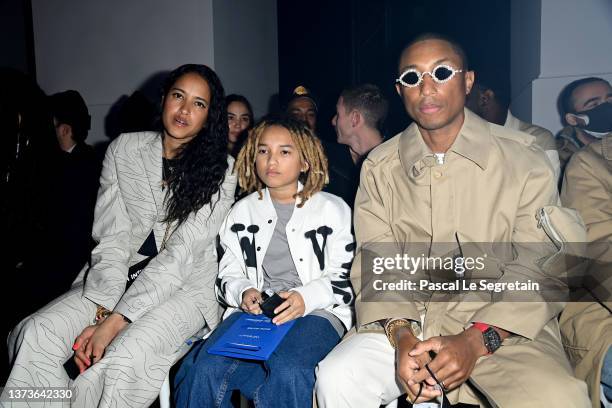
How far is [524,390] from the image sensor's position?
5.53 ft

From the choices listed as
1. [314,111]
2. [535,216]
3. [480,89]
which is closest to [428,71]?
[535,216]

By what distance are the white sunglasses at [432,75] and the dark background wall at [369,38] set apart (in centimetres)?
301

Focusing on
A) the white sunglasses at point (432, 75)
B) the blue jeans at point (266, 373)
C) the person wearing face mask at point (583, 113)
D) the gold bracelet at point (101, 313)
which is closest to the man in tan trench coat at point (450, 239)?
the white sunglasses at point (432, 75)

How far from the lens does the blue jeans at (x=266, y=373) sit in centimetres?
201

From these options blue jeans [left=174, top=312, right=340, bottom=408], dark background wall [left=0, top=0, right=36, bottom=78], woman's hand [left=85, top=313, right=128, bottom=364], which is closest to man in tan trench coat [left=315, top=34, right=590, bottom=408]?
blue jeans [left=174, top=312, right=340, bottom=408]

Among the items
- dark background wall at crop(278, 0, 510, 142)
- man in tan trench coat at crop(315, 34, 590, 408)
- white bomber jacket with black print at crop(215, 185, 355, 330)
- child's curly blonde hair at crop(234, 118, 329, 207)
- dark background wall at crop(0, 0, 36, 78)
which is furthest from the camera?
dark background wall at crop(0, 0, 36, 78)

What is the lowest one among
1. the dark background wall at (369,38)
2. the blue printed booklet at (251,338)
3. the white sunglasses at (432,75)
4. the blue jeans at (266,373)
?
the blue jeans at (266,373)

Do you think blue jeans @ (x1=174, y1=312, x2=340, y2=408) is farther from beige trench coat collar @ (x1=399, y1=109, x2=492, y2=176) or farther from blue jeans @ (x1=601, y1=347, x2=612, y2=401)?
blue jeans @ (x1=601, y1=347, x2=612, y2=401)

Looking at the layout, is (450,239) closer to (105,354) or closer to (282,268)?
(282,268)

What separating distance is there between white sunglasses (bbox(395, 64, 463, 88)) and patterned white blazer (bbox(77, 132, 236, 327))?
1139mm

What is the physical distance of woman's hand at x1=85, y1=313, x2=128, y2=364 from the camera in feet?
7.27

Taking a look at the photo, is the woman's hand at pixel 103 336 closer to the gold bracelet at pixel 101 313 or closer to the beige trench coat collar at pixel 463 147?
the gold bracelet at pixel 101 313

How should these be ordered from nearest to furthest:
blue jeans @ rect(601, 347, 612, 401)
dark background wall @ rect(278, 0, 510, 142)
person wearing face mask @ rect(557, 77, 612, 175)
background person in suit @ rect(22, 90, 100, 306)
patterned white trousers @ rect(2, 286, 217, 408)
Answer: blue jeans @ rect(601, 347, 612, 401) < patterned white trousers @ rect(2, 286, 217, 408) < background person in suit @ rect(22, 90, 100, 306) < person wearing face mask @ rect(557, 77, 612, 175) < dark background wall @ rect(278, 0, 510, 142)

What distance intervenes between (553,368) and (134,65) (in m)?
5.49
